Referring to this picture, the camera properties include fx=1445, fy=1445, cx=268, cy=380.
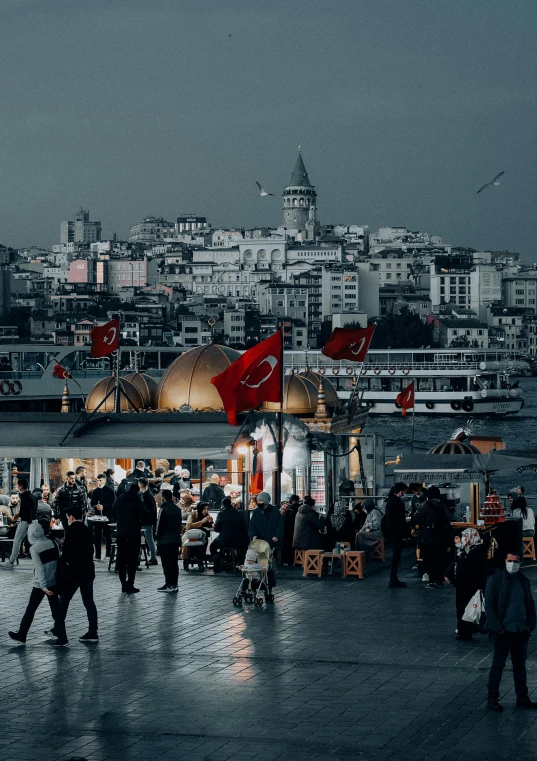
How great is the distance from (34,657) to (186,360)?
15427 millimetres

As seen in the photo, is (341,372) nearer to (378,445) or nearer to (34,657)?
(378,445)

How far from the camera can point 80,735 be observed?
27.9ft

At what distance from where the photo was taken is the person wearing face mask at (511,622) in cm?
912

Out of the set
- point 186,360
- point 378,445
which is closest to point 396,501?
point 378,445

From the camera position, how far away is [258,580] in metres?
13.6

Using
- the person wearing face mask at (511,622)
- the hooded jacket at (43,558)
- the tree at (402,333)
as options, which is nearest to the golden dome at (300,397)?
the hooded jacket at (43,558)

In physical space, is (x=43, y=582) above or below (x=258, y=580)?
above

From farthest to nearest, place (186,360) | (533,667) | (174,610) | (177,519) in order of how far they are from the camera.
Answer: (186,360)
(177,519)
(174,610)
(533,667)

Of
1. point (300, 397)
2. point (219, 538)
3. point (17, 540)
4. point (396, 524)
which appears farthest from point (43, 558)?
point (300, 397)

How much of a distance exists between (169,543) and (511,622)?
5.68 metres

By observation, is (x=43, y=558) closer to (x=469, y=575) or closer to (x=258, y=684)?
(x=258, y=684)

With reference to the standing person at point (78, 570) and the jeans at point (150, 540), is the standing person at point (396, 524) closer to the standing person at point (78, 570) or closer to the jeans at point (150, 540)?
the jeans at point (150, 540)

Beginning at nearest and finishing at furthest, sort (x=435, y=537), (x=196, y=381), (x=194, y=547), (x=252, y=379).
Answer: (x=435, y=537), (x=194, y=547), (x=252, y=379), (x=196, y=381)

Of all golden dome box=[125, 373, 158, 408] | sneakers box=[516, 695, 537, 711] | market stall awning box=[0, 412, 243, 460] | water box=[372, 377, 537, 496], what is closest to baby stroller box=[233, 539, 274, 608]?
market stall awning box=[0, 412, 243, 460]
